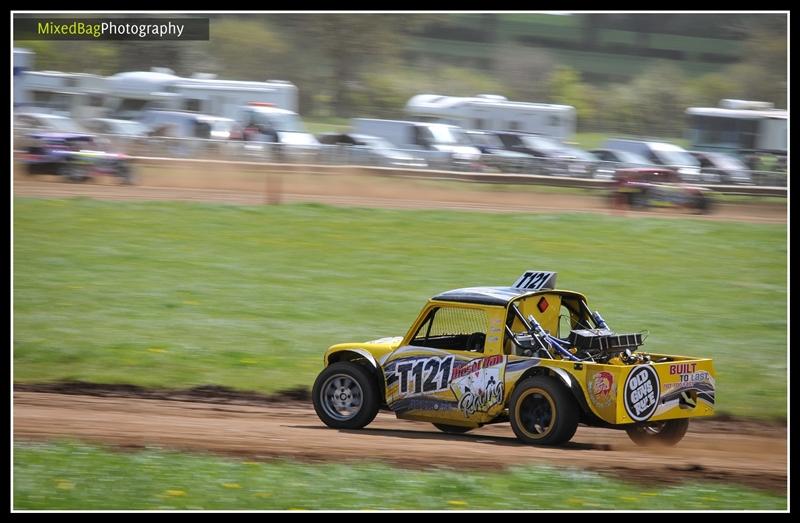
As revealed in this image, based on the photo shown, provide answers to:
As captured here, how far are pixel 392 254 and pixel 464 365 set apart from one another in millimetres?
6828

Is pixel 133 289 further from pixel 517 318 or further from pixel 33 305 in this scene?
pixel 517 318

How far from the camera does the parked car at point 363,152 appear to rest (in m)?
19.8

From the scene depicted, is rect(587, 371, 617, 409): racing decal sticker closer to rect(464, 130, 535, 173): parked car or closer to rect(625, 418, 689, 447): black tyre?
rect(625, 418, 689, 447): black tyre

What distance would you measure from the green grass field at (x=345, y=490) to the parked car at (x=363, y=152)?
1134cm

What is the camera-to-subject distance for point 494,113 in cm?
2311

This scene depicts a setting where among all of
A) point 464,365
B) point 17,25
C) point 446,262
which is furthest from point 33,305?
point 464,365

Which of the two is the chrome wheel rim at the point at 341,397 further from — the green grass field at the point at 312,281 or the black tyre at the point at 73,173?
the black tyre at the point at 73,173

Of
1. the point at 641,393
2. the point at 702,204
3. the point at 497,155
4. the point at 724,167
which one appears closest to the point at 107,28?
the point at 641,393

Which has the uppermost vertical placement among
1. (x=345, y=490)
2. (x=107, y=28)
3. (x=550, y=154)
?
(x=107, y=28)

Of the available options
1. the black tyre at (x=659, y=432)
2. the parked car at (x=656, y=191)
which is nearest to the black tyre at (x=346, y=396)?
the black tyre at (x=659, y=432)

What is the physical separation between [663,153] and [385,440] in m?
13.3

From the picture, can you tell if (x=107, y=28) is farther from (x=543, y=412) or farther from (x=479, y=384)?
(x=543, y=412)

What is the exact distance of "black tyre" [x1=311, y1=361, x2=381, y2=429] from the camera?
32.5 ft

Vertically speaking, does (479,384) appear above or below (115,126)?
below
